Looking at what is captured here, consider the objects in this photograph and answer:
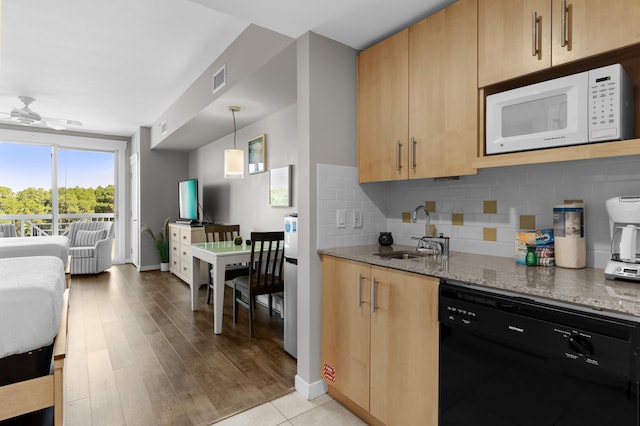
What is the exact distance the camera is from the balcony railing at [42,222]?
613cm

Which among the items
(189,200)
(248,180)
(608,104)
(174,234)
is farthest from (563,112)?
(174,234)

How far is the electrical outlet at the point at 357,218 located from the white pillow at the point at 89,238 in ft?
17.9

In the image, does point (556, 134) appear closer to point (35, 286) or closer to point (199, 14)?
point (35, 286)

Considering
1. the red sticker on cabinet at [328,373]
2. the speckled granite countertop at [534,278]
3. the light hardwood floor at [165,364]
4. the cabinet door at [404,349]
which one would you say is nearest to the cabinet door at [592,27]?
the speckled granite countertop at [534,278]

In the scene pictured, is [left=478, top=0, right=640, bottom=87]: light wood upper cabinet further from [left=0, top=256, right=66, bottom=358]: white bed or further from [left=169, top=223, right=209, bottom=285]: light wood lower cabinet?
[left=169, top=223, right=209, bottom=285]: light wood lower cabinet

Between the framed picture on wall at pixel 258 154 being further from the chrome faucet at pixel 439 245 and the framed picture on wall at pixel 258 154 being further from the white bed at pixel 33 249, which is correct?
the chrome faucet at pixel 439 245

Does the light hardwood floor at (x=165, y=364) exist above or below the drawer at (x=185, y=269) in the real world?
below

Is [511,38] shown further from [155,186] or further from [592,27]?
[155,186]

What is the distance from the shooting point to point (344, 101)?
2.31m

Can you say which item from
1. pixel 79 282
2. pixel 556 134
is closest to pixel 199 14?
pixel 556 134

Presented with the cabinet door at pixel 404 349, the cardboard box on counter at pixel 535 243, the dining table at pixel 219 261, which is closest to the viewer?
the cabinet door at pixel 404 349

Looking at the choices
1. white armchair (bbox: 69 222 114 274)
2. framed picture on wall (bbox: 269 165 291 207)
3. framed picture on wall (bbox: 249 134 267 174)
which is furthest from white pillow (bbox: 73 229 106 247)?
framed picture on wall (bbox: 269 165 291 207)

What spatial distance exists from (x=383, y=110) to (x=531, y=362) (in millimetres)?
1568

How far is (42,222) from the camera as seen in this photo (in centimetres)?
636
